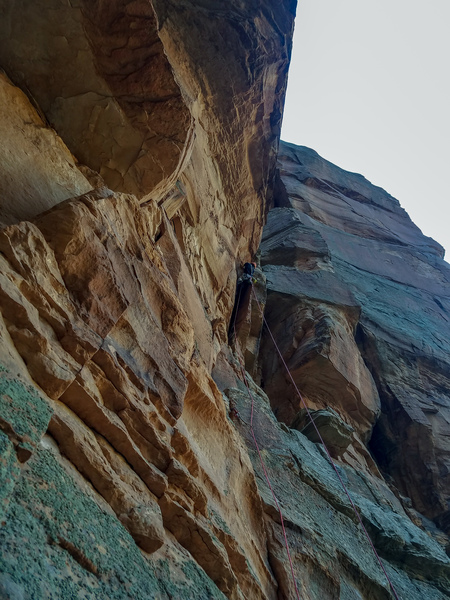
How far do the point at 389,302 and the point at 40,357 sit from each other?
17262mm

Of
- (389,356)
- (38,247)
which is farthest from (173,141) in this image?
(389,356)

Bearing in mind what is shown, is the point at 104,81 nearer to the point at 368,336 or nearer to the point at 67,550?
the point at 67,550

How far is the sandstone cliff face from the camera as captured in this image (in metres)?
2.64

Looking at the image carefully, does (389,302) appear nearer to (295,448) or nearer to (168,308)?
(295,448)

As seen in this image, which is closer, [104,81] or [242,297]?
[104,81]

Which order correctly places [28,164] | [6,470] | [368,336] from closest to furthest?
1. [6,470]
2. [28,164]
3. [368,336]

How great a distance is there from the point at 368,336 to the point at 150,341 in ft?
40.9

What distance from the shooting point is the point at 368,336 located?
15.7m

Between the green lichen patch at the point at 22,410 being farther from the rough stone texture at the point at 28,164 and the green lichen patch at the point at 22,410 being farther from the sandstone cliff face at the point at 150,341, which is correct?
the rough stone texture at the point at 28,164

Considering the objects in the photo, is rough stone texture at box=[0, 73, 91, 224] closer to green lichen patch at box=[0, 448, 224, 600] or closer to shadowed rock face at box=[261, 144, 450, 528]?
green lichen patch at box=[0, 448, 224, 600]

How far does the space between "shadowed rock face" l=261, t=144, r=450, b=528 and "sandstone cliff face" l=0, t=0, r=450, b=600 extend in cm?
152

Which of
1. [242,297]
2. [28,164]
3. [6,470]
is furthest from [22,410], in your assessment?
[242,297]

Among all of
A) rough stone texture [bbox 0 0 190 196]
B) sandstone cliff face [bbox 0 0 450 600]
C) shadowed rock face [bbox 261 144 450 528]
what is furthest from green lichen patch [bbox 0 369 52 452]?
shadowed rock face [bbox 261 144 450 528]

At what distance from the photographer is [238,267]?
12.3 metres
